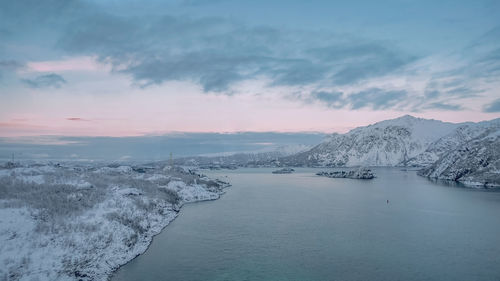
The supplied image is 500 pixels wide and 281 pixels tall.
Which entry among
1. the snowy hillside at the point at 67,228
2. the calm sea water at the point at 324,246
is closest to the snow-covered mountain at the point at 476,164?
the calm sea water at the point at 324,246

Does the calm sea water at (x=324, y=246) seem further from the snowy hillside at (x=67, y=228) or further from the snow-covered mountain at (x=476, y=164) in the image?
the snow-covered mountain at (x=476, y=164)

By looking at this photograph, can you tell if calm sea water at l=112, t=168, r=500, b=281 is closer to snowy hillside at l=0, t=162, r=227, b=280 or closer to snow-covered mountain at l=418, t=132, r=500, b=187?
snowy hillside at l=0, t=162, r=227, b=280

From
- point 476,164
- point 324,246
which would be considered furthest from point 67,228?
point 476,164

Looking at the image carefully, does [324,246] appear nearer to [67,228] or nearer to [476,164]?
[67,228]

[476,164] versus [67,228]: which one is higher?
[476,164]

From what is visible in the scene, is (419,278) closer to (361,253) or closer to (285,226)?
(361,253)

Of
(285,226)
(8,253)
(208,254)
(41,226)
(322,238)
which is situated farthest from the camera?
(285,226)

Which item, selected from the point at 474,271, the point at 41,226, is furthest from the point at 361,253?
the point at 41,226
